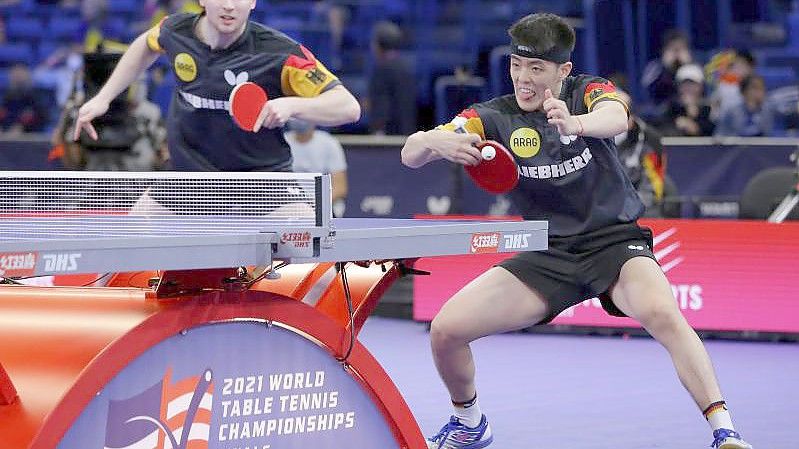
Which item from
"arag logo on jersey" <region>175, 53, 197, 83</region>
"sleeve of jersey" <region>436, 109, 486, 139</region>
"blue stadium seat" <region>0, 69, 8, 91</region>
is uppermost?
"blue stadium seat" <region>0, 69, 8, 91</region>

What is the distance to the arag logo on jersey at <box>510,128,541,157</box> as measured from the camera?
205 inches

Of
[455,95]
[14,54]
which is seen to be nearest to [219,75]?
[455,95]

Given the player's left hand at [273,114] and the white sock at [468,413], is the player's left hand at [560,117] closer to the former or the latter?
the player's left hand at [273,114]

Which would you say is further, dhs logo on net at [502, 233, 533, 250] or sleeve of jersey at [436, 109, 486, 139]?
sleeve of jersey at [436, 109, 486, 139]

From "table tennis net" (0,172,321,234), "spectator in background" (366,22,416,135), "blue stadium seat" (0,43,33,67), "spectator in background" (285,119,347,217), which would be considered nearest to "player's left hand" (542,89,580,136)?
"table tennis net" (0,172,321,234)

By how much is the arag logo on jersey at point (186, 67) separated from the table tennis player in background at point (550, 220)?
3.71 feet

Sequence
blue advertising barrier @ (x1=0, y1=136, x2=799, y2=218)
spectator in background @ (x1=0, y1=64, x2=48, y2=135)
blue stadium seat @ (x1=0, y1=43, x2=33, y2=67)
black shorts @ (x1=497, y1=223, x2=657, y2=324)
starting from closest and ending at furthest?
black shorts @ (x1=497, y1=223, x2=657, y2=324) < blue advertising barrier @ (x1=0, y1=136, x2=799, y2=218) < spectator in background @ (x1=0, y1=64, x2=48, y2=135) < blue stadium seat @ (x1=0, y1=43, x2=33, y2=67)

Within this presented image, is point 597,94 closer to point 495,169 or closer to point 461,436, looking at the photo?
point 495,169

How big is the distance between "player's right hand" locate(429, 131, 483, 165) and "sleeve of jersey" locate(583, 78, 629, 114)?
1.95ft

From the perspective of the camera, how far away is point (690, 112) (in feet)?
40.6

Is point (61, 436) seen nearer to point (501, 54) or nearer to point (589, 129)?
point (589, 129)

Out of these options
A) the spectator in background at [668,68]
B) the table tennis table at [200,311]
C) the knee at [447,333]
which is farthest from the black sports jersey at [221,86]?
the spectator in background at [668,68]

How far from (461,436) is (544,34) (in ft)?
4.92

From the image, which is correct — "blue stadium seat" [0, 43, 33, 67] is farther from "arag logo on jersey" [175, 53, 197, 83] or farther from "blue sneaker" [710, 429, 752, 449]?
"blue sneaker" [710, 429, 752, 449]
